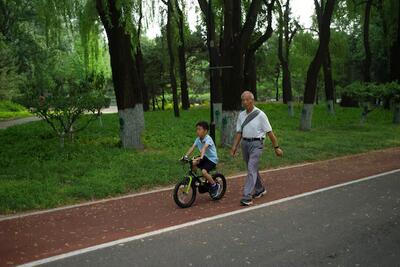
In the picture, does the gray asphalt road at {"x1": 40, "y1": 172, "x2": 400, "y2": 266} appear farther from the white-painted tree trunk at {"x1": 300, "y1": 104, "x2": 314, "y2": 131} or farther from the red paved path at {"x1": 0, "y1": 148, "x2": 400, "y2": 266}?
the white-painted tree trunk at {"x1": 300, "y1": 104, "x2": 314, "y2": 131}

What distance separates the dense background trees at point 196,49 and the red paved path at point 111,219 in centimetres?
459

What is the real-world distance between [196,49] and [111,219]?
116 ft

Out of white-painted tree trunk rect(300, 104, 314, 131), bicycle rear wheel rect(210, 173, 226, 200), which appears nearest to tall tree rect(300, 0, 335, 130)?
white-painted tree trunk rect(300, 104, 314, 131)

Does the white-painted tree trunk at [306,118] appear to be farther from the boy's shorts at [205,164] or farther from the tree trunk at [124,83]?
the boy's shorts at [205,164]

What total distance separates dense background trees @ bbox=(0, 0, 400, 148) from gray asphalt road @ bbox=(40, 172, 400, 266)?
6574 millimetres

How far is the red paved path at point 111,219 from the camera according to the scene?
617 cm

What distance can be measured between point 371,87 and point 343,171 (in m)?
12.8

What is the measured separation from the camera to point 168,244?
19.9 feet

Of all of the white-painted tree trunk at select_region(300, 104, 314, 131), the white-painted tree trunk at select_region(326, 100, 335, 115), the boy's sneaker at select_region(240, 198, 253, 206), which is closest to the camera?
the boy's sneaker at select_region(240, 198, 253, 206)

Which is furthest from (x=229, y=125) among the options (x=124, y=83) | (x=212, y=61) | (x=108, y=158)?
(x=108, y=158)

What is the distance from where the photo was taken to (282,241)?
607cm

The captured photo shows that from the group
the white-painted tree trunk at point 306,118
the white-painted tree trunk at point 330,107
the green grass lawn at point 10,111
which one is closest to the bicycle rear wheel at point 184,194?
the white-painted tree trunk at point 306,118

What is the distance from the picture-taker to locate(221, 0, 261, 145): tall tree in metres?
14.9

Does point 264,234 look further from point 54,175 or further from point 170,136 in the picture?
point 170,136
